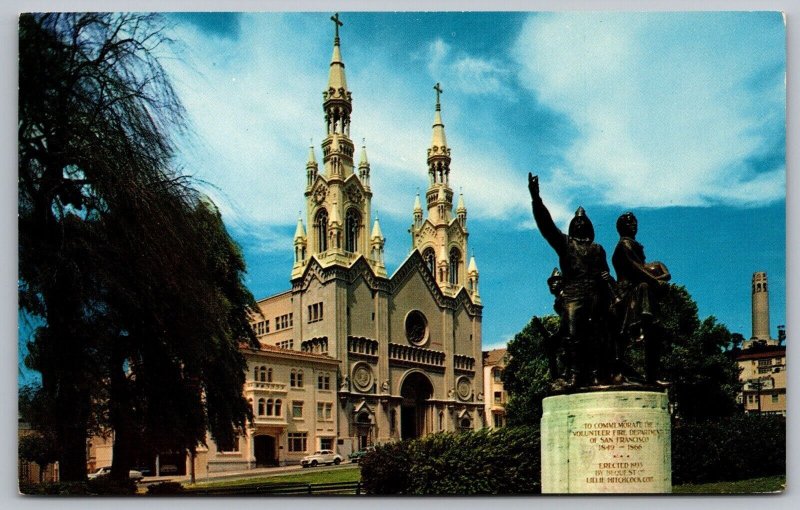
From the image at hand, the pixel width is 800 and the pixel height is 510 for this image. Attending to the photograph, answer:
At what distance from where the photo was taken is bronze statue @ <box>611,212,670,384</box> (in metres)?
8.72

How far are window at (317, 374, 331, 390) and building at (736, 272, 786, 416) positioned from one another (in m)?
18.0

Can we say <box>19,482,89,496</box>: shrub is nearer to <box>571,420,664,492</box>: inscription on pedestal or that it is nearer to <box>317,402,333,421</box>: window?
<box>571,420,664,492</box>: inscription on pedestal

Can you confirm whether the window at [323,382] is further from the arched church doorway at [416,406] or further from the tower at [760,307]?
the tower at [760,307]

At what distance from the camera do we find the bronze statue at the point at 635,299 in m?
8.72

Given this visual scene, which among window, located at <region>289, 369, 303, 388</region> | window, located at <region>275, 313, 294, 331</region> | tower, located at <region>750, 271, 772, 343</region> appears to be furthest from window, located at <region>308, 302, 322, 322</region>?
tower, located at <region>750, 271, 772, 343</region>

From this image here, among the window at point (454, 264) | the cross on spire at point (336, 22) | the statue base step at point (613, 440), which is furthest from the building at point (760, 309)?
the window at point (454, 264)

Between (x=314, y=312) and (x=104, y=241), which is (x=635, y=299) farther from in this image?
(x=314, y=312)

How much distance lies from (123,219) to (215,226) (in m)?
2.64

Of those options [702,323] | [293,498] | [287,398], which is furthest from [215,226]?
[287,398]

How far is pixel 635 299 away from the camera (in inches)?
345

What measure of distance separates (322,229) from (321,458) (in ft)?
35.4

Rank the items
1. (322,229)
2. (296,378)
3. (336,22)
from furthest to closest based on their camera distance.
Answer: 1. (322,229)
2. (296,378)
3. (336,22)

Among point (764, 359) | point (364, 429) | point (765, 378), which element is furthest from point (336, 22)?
point (364, 429)

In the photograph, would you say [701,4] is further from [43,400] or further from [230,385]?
[43,400]
